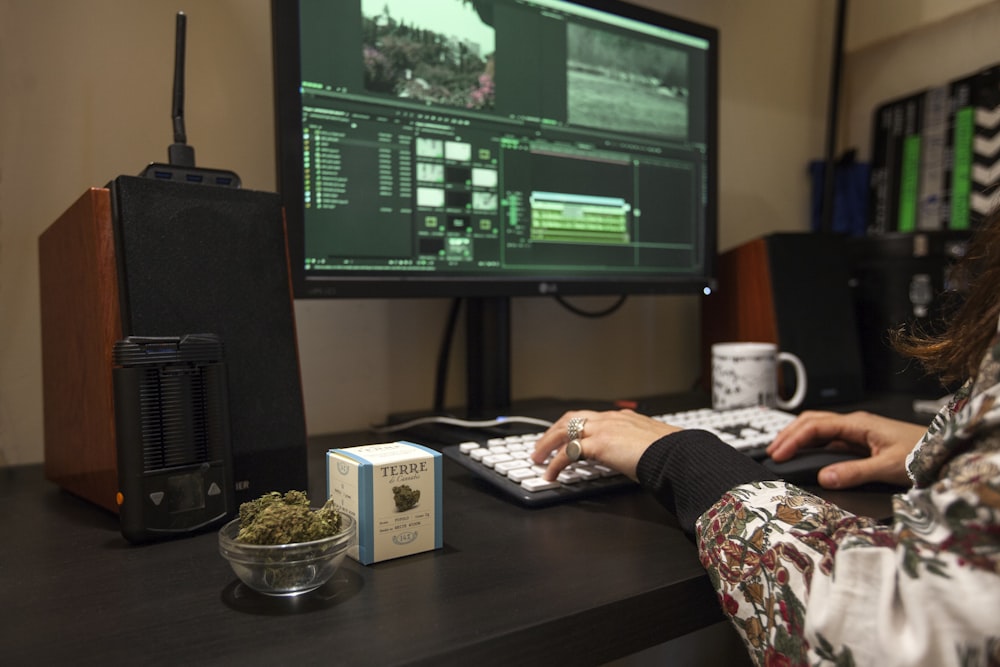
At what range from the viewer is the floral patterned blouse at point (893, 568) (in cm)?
34

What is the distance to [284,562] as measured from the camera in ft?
1.42

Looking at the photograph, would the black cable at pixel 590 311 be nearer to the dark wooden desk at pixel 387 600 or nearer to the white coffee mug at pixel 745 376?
the white coffee mug at pixel 745 376

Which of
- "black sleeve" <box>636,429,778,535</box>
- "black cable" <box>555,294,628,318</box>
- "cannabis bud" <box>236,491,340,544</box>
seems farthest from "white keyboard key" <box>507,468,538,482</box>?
"black cable" <box>555,294,628,318</box>

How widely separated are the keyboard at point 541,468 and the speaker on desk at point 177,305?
0.17 metres

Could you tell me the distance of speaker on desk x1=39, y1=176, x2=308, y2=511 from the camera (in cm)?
57

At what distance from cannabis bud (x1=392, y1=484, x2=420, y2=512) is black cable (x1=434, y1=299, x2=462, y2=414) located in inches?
23.7

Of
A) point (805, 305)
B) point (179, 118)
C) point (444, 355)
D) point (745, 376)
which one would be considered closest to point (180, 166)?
point (179, 118)

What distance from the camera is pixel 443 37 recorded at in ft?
3.00

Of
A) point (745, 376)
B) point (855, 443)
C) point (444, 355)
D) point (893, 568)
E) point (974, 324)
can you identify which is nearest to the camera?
point (893, 568)

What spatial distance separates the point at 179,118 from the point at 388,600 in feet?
1.73

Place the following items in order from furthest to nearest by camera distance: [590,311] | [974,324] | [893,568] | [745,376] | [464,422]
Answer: [590,311]
[745,376]
[464,422]
[974,324]
[893,568]

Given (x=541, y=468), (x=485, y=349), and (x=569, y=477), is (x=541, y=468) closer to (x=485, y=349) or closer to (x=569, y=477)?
(x=569, y=477)

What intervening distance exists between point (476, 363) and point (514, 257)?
6.9 inches

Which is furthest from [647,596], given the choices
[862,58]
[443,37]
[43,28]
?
[862,58]
